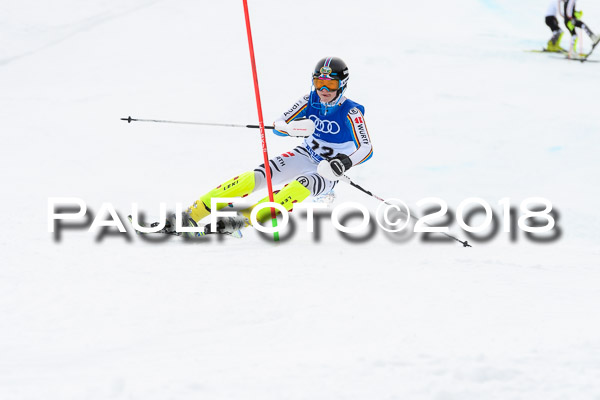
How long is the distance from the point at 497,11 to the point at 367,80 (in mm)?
7731

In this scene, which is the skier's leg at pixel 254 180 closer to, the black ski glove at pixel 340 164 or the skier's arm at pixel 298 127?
the skier's arm at pixel 298 127

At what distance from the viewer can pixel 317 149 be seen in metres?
5.57

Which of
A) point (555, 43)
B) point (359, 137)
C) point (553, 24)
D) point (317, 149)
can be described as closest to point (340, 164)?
point (359, 137)

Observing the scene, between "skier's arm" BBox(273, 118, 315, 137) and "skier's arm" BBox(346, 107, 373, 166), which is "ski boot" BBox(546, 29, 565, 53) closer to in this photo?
"skier's arm" BBox(346, 107, 373, 166)

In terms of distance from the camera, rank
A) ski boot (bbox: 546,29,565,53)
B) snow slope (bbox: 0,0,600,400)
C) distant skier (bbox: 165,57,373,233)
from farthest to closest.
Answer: ski boot (bbox: 546,29,565,53) < distant skier (bbox: 165,57,373,233) < snow slope (bbox: 0,0,600,400)

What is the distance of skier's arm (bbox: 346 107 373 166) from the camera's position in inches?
210

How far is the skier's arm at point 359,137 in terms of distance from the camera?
534cm

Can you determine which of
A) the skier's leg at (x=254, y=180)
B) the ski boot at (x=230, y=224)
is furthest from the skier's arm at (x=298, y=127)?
the ski boot at (x=230, y=224)

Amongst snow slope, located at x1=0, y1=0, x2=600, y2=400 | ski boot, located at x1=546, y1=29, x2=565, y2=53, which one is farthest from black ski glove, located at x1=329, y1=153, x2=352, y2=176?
ski boot, located at x1=546, y1=29, x2=565, y2=53

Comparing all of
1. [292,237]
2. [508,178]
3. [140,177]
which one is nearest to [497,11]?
[508,178]

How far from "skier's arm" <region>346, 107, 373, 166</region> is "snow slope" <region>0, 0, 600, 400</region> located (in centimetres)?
69

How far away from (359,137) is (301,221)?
→ 1205mm

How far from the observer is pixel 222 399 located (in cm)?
261

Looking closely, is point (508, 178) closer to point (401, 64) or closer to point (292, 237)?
point (292, 237)
